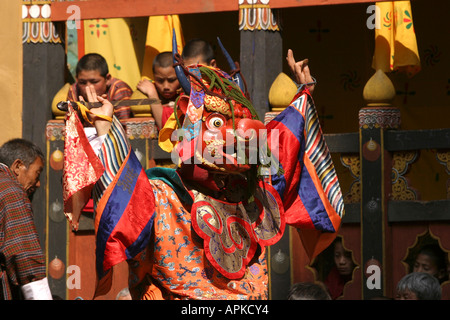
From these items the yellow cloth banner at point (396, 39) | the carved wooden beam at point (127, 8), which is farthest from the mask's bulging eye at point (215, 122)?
the yellow cloth banner at point (396, 39)

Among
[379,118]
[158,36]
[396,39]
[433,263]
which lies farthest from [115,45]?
[433,263]

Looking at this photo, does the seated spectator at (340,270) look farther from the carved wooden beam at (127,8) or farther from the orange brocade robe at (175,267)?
the carved wooden beam at (127,8)

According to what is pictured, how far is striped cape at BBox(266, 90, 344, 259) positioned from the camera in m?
6.58

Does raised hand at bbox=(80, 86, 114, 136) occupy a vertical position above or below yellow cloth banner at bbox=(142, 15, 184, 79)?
below

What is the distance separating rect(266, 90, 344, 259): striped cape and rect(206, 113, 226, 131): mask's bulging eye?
555 millimetres

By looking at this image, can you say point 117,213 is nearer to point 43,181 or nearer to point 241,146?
point 241,146

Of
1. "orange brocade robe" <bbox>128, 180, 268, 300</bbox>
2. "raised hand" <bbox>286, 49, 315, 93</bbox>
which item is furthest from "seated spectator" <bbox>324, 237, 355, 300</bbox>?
"orange brocade robe" <bbox>128, 180, 268, 300</bbox>

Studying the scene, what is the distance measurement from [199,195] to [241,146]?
37 cm

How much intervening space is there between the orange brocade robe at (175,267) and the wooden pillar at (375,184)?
1723mm

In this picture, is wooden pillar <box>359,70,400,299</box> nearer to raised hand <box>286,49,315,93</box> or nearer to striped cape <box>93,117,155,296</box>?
raised hand <box>286,49,315,93</box>

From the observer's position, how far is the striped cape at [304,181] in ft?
21.6

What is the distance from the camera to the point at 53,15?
8.75 m

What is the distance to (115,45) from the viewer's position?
995 cm

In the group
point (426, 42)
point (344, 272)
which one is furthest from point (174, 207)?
point (426, 42)
